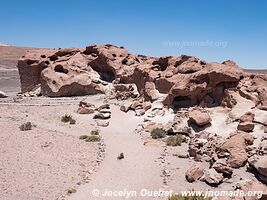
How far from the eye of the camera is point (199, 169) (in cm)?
1194

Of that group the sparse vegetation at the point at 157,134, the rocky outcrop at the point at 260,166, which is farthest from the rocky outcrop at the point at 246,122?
the sparse vegetation at the point at 157,134

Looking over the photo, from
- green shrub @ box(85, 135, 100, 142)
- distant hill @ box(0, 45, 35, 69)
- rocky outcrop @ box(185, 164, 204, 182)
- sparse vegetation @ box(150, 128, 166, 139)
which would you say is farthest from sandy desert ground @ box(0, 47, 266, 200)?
distant hill @ box(0, 45, 35, 69)

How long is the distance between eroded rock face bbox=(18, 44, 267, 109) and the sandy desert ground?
3.44 feet

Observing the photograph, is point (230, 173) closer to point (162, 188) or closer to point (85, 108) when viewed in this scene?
point (162, 188)

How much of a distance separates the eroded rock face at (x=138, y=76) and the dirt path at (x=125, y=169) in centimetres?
394

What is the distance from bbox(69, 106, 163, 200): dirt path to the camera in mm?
11320

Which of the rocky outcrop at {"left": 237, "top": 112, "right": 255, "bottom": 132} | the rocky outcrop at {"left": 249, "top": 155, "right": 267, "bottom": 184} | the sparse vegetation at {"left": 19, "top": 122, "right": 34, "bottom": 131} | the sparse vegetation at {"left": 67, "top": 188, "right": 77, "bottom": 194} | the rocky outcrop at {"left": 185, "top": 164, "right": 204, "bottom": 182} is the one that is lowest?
the sparse vegetation at {"left": 67, "top": 188, "right": 77, "bottom": 194}

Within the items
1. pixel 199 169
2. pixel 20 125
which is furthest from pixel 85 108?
pixel 199 169

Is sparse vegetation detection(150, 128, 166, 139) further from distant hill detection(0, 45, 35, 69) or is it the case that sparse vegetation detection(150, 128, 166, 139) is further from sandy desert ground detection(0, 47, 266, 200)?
distant hill detection(0, 45, 35, 69)

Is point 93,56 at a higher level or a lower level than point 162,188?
higher

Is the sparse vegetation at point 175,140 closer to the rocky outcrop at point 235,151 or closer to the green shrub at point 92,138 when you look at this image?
the rocky outcrop at point 235,151

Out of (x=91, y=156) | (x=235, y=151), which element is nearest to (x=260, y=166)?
(x=235, y=151)

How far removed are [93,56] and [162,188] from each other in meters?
20.1

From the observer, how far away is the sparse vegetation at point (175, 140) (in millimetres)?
15586
